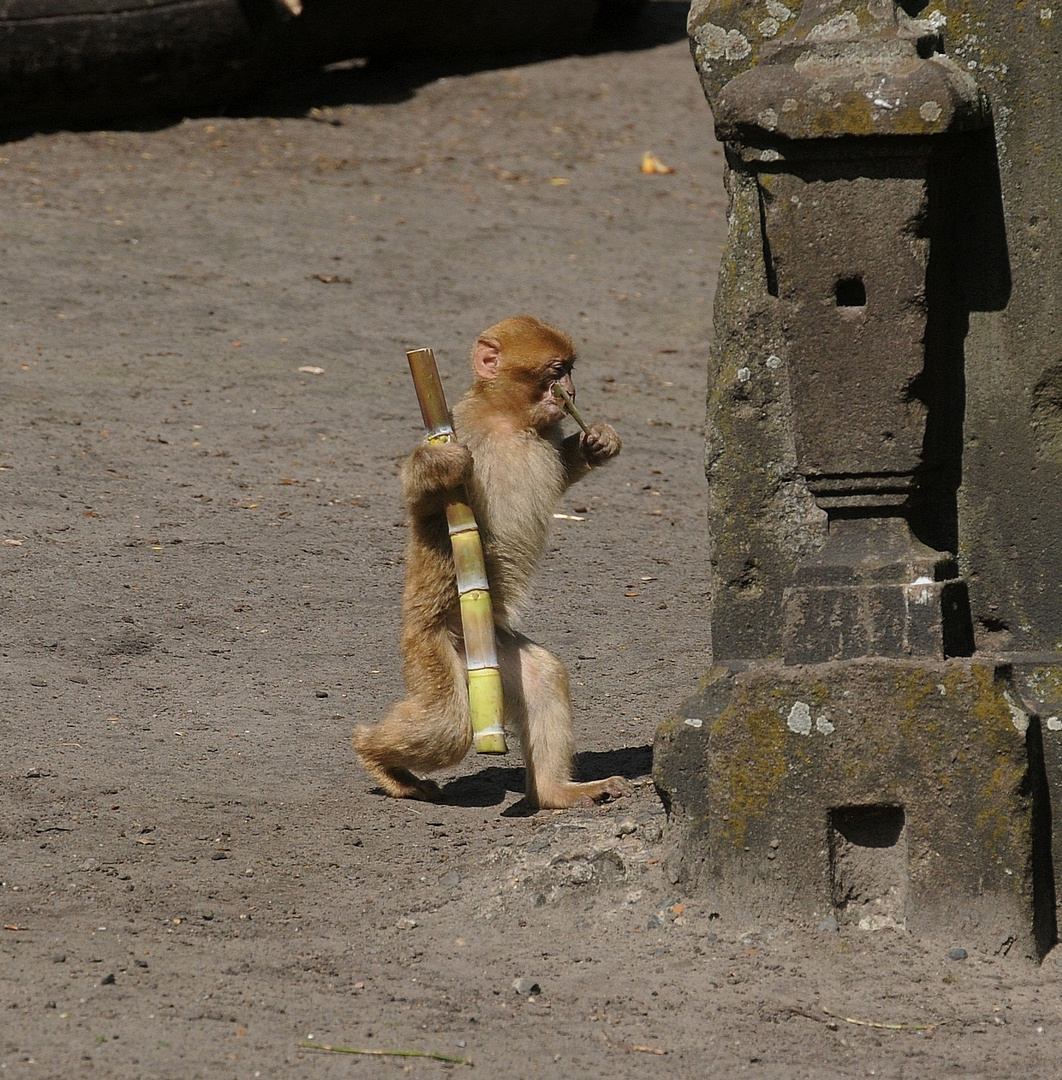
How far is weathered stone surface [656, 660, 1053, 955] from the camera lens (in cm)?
387

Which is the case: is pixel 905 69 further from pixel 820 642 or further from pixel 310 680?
pixel 310 680

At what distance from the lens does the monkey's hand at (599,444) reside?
539cm

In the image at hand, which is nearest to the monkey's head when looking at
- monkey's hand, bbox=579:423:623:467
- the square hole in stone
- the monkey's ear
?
the monkey's ear

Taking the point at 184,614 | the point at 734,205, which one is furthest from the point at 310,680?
the point at 734,205

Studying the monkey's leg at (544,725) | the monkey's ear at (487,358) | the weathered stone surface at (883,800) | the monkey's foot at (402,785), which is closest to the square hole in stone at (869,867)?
the weathered stone surface at (883,800)

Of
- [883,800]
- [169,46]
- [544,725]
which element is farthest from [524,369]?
[169,46]

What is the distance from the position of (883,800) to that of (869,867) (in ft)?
0.69

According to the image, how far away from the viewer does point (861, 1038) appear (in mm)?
3705

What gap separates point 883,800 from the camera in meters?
3.94

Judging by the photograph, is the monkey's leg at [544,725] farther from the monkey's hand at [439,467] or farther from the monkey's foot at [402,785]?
the monkey's hand at [439,467]

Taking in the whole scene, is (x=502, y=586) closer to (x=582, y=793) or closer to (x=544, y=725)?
(x=544, y=725)

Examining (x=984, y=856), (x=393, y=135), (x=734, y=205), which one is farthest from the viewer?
(x=393, y=135)

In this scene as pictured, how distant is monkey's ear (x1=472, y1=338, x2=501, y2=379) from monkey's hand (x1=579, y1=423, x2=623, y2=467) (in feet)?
1.22

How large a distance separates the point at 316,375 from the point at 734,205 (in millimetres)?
6069
